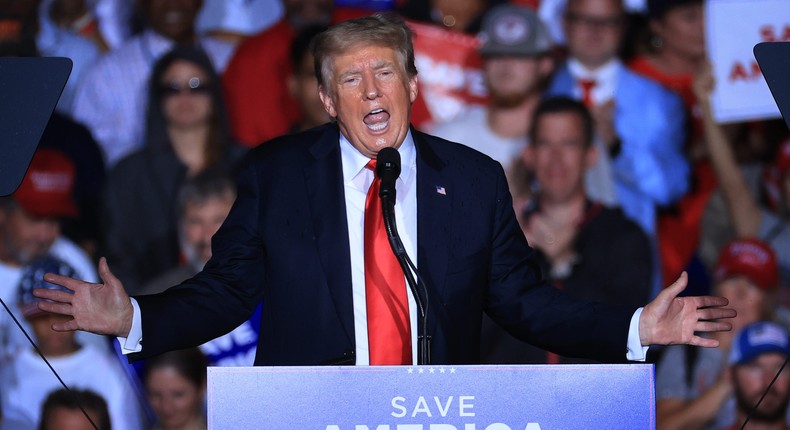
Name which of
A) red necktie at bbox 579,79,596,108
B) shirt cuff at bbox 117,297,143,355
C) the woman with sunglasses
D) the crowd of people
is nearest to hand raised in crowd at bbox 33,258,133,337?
shirt cuff at bbox 117,297,143,355

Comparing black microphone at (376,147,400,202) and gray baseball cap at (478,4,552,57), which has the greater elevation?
black microphone at (376,147,400,202)

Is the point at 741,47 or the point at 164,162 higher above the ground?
the point at 741,47

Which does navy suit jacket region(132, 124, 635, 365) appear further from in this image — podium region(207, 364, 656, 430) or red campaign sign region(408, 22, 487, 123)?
red campaign sign region(408, 22, 487, 123)

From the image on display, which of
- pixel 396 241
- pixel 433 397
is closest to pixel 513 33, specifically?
pixel 396 241

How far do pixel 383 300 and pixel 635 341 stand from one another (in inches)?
20.7

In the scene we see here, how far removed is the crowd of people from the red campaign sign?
44mm

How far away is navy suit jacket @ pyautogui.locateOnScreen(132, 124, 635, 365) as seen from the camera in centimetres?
225

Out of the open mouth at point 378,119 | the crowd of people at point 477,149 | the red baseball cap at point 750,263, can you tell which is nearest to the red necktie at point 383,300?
the open mouth at point 378,119

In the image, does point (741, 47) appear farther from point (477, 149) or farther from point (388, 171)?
point (388, 171)

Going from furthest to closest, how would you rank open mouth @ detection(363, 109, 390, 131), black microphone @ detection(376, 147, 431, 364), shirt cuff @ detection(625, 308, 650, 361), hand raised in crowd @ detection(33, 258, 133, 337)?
open mouth @ detection(363, 109, 390, 131) → shirt cuff @ detection(625, 308, 650, 361) → hand raised in crowd @ detection(33, 258, 133, 337) → black microphone @ detection(376, 147, 431, 364)

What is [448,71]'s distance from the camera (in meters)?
4.79

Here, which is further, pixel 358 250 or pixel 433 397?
pixel 358 250

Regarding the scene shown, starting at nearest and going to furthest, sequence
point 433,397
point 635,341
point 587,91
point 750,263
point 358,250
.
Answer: point 433,397, point 635,341, point 358,250, point 750,263, point 587,91

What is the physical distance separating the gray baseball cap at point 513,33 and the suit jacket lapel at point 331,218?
2381mm
